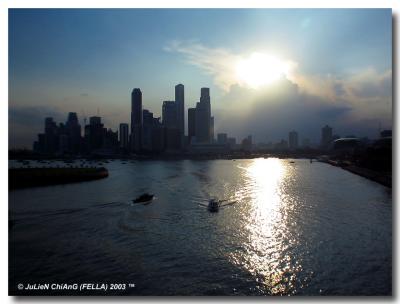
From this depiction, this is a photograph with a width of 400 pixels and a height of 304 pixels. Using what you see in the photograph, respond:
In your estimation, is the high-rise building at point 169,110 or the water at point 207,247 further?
the high-rise building at point 169,110

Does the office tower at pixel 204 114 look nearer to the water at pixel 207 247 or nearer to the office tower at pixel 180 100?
the office tower at pixel 180 100

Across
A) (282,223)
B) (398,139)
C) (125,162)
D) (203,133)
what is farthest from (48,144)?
(125,162)

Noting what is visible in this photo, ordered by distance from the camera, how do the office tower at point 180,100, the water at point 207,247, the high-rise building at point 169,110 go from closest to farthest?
the water at point 207,247, the office tower at point 180,100, the high-rise building at point 169,110

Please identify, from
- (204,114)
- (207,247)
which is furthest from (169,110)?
(207,247)

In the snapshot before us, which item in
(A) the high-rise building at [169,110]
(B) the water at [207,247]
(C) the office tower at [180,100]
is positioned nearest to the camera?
(B) the water at [207,247]

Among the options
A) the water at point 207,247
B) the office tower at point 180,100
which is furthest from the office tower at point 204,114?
the water at point 207,247

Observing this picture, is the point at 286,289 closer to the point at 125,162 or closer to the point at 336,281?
the point at 336,281

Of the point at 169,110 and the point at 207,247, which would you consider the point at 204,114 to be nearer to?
the point at 169,110

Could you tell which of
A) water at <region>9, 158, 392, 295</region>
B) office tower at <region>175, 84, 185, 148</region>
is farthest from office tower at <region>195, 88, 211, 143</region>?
water at <region>9, 158, 392, 295</region>

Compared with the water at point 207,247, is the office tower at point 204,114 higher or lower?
higher

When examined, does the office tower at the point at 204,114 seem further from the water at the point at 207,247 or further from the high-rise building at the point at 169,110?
the water at the point at 207,247
